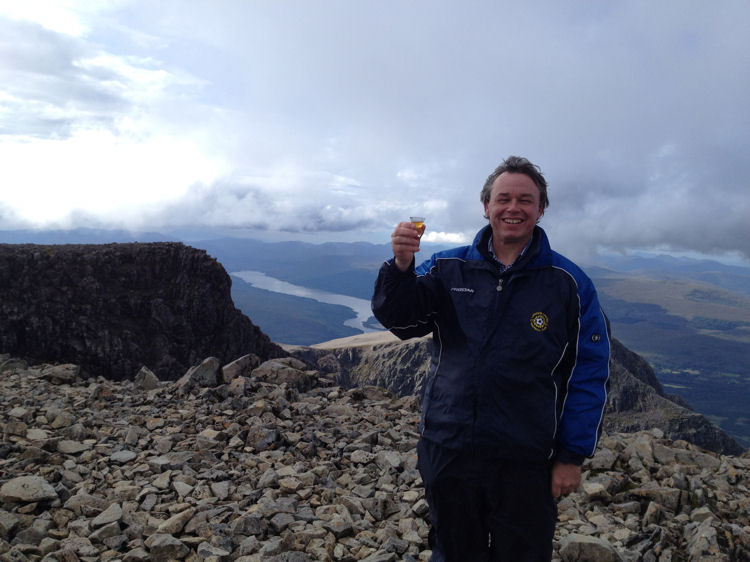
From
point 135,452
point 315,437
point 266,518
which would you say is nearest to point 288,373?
point 315,437

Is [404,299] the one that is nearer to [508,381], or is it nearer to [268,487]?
[508,381]

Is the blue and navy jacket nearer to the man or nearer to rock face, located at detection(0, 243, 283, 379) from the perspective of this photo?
the man

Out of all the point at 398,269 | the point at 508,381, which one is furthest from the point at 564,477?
the point at 398,269

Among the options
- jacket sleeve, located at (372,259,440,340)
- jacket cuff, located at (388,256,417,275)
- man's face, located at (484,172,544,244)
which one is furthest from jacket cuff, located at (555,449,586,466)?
jacket cuff, located at (388,256,417,275)

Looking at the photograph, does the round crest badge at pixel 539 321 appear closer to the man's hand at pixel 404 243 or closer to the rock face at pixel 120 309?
the man's hand at pixel 404 243

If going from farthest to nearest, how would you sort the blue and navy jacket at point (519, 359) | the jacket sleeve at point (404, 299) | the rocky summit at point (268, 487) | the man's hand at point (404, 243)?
the rocky summit at point (268, 487), the jacket sleeve at point (404, 299), the man's hand at point (404, 243), the blue and navy jacket at point (519, 359)

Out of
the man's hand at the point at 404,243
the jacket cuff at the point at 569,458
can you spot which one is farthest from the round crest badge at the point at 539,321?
the man's hand at the point at 404,243
